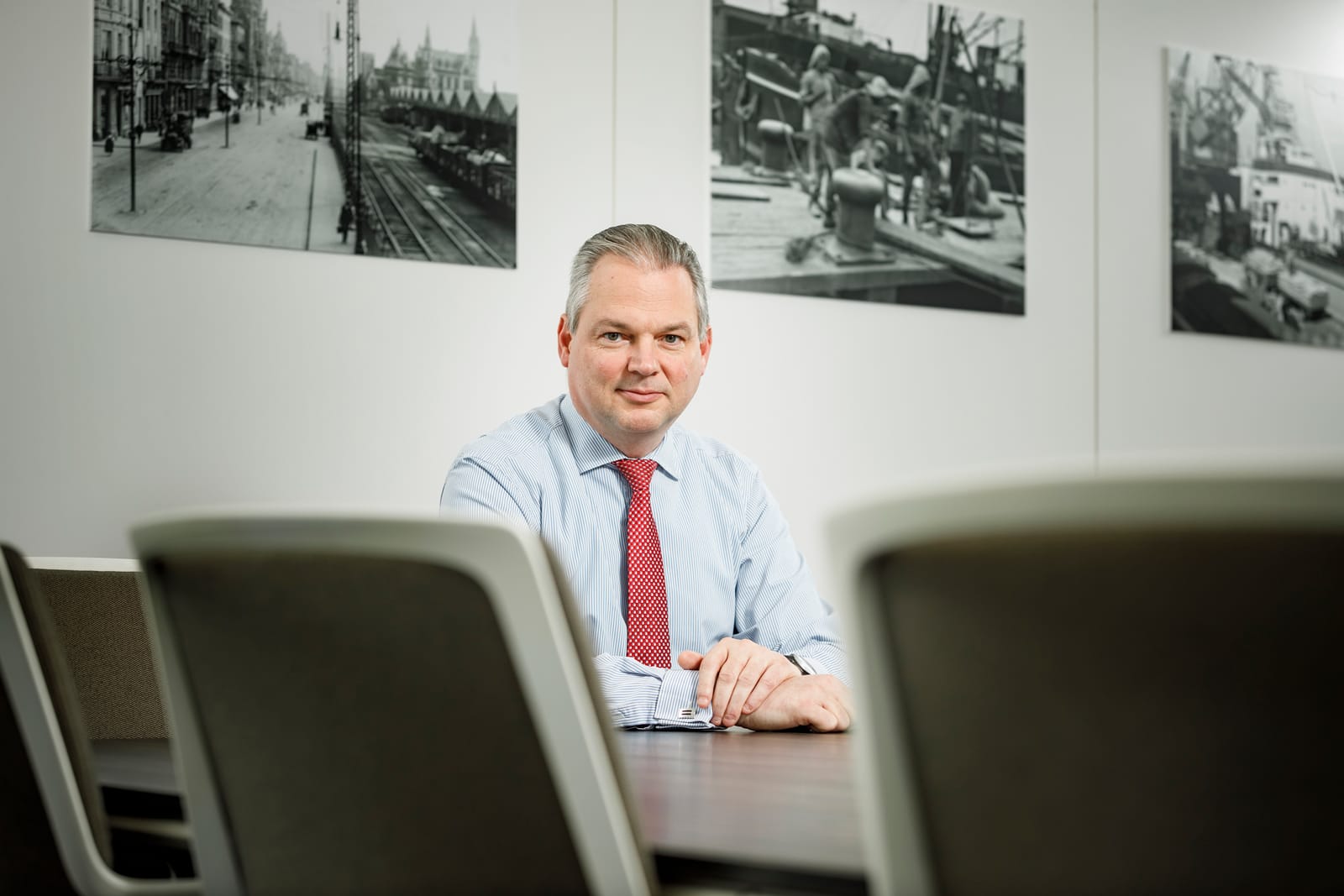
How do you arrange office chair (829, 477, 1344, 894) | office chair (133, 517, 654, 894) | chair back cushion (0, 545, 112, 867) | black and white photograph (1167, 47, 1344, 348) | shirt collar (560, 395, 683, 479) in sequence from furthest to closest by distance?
black and white photograph (1167, 47, 1344, 348) → shirt collar (560, 395, 683, 479) → chair back cushion (0, 545, 112, 867) → office chair (133, 517, 654, 894) → office chair (829, 477, 1344, 894)

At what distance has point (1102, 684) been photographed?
0.66 m

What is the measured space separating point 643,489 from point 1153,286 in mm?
2586

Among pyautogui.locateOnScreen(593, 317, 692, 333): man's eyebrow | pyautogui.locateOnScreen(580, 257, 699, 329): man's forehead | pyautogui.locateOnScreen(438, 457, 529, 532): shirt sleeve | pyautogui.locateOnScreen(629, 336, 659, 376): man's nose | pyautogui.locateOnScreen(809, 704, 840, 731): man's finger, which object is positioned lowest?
pyautogui.locateOnScreen(809, 704, 840, 731): man's finger

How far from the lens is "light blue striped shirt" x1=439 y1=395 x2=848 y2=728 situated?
8.93 feet

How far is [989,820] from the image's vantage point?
0.71 metres

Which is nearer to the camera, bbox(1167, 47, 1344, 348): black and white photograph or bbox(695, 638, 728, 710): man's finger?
bbox(695, 638, 728, 710): man's finger

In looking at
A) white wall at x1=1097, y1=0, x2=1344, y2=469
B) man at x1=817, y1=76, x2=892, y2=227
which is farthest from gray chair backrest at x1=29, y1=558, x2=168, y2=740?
white wall at x1=1097, y1=0, x2=1344, y2=469

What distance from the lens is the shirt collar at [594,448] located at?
9.41 ft

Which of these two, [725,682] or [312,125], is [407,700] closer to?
[725,682]

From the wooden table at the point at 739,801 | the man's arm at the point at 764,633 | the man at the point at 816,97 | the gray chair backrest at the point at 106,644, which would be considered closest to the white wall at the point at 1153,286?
the man at the point at 816,97

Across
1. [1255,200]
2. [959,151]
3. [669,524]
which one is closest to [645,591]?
[669,524]

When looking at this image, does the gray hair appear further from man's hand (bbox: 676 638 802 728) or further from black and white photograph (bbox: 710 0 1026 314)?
man's hand (bbox: 676 638 802 728)

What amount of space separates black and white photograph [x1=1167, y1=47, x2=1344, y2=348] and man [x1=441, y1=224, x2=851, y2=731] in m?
2.40

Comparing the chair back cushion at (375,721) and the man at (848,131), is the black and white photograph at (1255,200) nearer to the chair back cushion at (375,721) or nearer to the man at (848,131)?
the man at (848,131)
